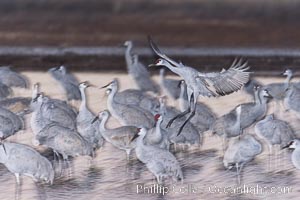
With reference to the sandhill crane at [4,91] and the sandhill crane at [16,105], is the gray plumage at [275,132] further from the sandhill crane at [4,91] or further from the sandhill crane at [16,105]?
the sandhill crane at [4,91]

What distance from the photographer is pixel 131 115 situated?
16656mm

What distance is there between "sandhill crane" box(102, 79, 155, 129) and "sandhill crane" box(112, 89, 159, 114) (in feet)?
2.34

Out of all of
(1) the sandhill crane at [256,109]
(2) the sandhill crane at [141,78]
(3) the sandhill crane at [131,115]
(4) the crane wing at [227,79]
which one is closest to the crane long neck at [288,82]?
(1) the sandhill crane at [256,109]

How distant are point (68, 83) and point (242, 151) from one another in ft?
16.9

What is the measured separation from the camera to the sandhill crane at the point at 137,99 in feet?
58.5

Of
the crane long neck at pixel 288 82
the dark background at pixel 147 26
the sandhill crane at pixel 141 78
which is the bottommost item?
the crane long neck at pixel 288 82

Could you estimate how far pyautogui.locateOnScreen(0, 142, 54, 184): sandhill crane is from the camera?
1445 centimetres

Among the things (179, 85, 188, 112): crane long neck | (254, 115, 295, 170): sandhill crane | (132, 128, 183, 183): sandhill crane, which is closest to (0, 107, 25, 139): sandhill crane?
(132, 128, 183, 183): sandhill crane

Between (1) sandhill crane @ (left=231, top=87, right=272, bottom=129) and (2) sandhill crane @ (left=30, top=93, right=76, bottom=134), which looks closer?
(2) sandhill crane @ (left=30, top=93, right=76, bottom=134)

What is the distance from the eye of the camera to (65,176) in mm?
15328

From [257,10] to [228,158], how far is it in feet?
51.4

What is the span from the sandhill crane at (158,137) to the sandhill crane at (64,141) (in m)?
0.74

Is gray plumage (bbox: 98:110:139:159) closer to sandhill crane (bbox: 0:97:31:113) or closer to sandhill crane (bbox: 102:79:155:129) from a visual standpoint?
sandhill crane (bbox: 102:79:155:129)

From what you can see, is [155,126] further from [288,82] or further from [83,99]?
[288,82]
